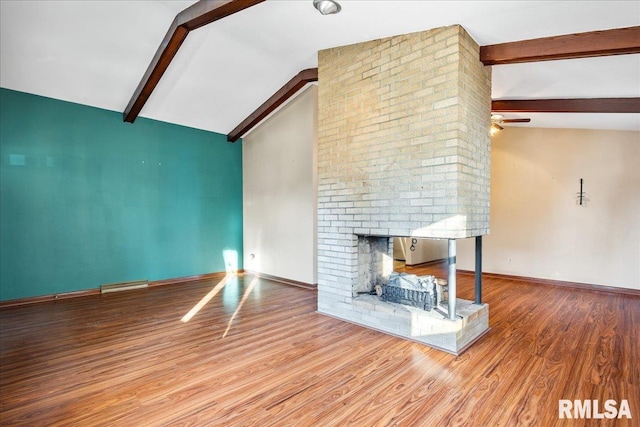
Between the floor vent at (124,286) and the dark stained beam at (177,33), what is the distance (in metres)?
2.76

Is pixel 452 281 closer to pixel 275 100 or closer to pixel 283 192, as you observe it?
pixel 283 192

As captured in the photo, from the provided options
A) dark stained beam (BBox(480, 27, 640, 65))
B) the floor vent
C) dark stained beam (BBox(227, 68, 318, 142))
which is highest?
dark stained beam (BBox(227, 68, 318, 142))

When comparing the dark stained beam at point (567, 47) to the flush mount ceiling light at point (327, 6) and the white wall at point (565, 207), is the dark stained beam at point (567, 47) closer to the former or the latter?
the flush mount ceiling light at point (327, 6)

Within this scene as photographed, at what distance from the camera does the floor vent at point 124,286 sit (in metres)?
5.27

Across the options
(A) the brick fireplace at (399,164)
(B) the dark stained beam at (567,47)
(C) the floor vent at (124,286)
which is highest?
(B) the dark stained beam at (567,47)

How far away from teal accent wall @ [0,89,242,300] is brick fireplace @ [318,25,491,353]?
3.16m

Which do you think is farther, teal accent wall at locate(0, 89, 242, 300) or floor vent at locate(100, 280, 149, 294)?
floor vent at locate(100, 280, 149, 294)

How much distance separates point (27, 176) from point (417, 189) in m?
5.27

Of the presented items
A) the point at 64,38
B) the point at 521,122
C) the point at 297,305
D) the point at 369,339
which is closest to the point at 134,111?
the point at 64,38

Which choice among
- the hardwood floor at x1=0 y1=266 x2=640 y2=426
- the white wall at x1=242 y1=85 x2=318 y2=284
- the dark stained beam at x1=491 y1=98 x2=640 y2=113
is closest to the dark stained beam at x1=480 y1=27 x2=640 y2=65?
the dark stained beam at x1=491 y1=98 x2=640 y2=113

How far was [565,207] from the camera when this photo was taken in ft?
18.7

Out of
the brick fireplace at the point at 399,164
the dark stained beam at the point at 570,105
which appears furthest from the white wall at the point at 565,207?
the brick fireplace at the point at 399,164

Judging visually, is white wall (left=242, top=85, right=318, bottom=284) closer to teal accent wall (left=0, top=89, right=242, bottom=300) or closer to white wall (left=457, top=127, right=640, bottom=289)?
teal accent wall (left=0, top=89, right=242, bottom=300)

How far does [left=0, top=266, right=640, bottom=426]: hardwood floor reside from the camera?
6.87 ft
